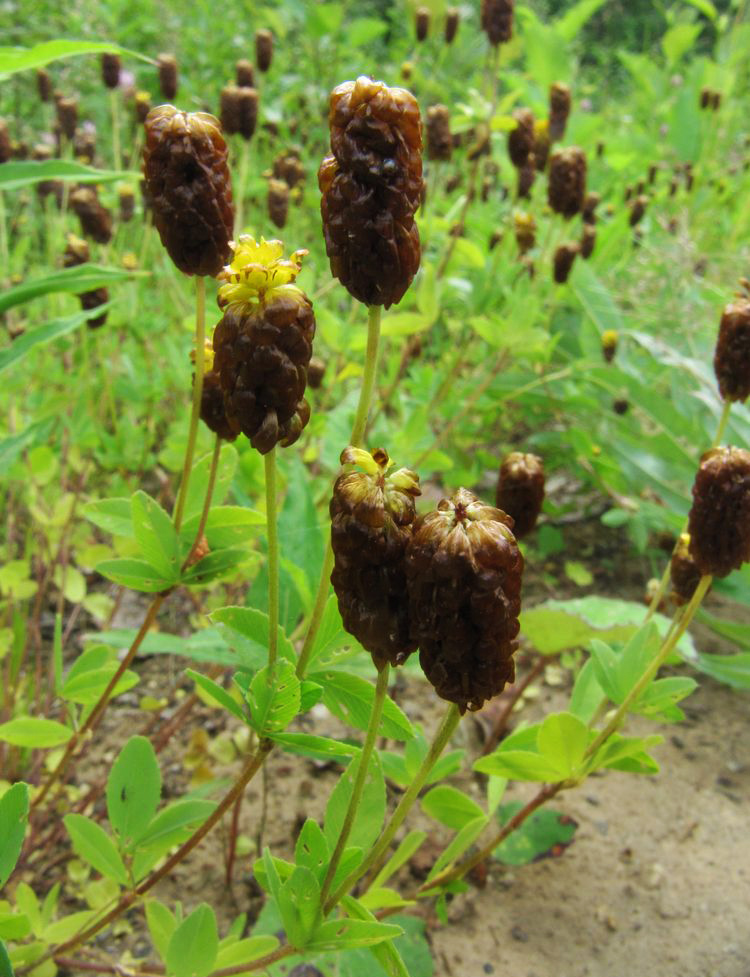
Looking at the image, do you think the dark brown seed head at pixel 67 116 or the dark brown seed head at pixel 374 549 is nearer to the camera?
the dark brown seed head at pixel 374 549

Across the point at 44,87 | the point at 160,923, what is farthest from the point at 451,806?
the point at 44,87

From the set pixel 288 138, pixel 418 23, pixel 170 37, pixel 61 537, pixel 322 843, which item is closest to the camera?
pixel 322 843

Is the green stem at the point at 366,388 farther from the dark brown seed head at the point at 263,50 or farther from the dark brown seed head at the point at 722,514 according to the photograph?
the dark brown seed head at the point at 263,50

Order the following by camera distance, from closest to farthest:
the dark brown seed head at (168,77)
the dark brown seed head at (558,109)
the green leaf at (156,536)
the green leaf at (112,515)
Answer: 1. the green leaf at (156,536)
2. the green leaf at (112,515)
3. the dark brown seed head at (168,77)
4. the dark brown seed head at (558,109)

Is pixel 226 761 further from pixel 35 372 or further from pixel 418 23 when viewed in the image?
pixel 418 23

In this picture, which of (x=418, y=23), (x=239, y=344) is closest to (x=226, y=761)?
(x=239, y=344)

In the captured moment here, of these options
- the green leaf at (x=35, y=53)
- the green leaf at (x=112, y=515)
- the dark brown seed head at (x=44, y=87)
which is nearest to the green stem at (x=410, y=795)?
the green leaf at (x=112, y=515)

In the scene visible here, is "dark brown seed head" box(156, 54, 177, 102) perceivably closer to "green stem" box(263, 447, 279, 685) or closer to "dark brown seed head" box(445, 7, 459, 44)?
"dark brown seed head" box(445, 7, 459, 44)

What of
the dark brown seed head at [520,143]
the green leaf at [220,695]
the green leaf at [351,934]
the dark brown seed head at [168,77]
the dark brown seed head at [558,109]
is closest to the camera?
the green leaf at [351,934]
